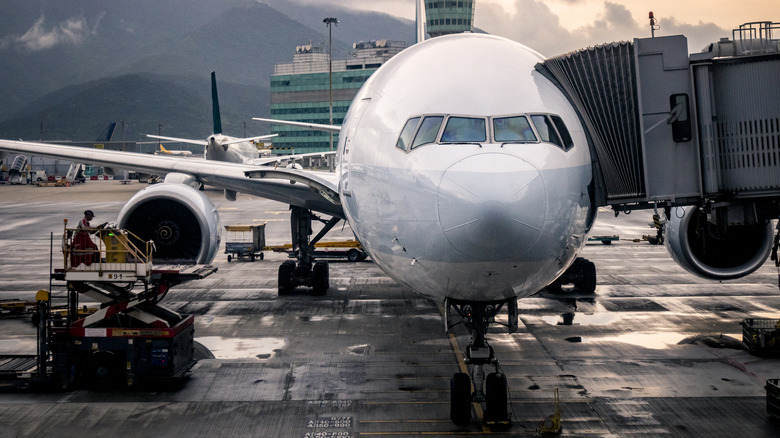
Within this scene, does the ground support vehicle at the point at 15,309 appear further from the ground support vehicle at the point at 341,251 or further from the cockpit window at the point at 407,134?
the cockpit window at the point at 407,134

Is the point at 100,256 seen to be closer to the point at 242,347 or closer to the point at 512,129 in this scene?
the point at 242,347

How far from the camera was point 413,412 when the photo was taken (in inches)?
465

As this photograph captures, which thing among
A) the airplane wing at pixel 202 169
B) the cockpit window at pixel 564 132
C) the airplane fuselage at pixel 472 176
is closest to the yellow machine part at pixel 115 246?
the airplane wing at pixel 202 169

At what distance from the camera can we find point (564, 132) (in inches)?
373

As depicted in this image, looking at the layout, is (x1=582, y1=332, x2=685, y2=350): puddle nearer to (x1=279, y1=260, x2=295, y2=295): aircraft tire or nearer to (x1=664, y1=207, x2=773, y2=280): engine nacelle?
(x1=664, y1=207, x2=773, y2=280): engine nacelle

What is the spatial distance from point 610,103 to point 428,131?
3.18 metres

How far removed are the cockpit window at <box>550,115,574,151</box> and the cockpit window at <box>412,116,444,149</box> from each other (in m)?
1.46

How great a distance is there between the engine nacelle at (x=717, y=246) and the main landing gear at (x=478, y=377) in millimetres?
7791

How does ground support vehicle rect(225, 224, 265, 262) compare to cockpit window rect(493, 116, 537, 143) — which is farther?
ground support vehicle rect(225, 224, 265, 262)

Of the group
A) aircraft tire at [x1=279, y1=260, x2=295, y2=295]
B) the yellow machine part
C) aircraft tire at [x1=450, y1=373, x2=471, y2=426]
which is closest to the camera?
aircraft tire at [x1=450, y1=373, x2=471, y2=426]

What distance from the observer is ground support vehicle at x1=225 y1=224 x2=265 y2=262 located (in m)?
30.5

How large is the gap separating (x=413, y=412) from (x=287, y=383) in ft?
9.12

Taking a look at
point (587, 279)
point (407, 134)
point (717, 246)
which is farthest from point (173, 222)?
point (717, 246)

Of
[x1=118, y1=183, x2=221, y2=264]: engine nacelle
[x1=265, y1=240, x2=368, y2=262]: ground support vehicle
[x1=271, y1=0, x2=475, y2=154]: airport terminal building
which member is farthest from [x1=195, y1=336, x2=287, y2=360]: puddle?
[x1=271, y1=0, x2=475, y2=154]: airport terminal building
